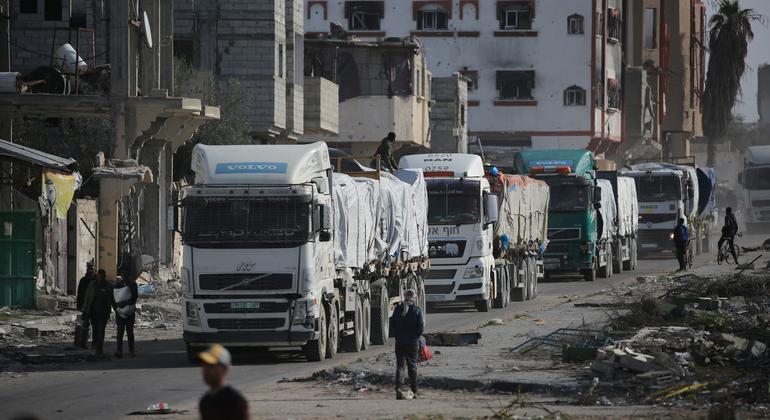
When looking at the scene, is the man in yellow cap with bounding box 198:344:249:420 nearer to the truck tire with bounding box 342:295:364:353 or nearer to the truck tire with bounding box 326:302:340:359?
the truck tire with bounding box 326:302:340:359

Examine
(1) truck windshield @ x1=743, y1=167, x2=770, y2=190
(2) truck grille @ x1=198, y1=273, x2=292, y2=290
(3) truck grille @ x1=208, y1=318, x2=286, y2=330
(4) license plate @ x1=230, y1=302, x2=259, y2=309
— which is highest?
(1) truck windshield @ x1=743, y1=167, x2=770, y2=190

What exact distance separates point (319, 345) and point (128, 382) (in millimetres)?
3621

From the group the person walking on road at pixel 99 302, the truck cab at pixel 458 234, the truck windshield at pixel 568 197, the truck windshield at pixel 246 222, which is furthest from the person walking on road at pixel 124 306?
the truck windshield at pixel 568 197

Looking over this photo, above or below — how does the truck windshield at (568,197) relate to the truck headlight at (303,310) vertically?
above

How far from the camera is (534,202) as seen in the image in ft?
136

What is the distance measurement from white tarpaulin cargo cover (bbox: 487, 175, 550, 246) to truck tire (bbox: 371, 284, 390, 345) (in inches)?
390

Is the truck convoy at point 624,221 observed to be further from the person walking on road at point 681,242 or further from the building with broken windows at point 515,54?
the building with broken windows at point 515,54

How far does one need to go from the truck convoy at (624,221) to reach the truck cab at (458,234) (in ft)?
62.4

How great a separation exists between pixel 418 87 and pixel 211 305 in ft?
145

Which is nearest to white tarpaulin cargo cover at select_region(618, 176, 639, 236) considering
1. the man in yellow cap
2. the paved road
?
the paved road

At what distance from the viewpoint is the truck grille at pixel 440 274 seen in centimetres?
3353

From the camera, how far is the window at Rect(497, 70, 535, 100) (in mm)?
82312

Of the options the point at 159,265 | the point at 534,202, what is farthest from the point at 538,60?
the point at 159,265

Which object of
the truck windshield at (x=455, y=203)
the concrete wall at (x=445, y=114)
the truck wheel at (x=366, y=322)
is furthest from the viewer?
the concrete wall at (x=445, y=114)
